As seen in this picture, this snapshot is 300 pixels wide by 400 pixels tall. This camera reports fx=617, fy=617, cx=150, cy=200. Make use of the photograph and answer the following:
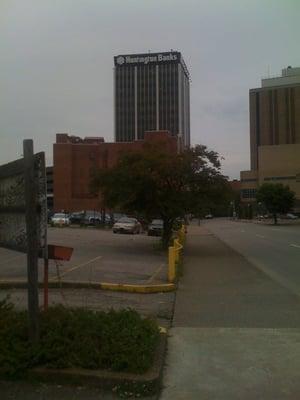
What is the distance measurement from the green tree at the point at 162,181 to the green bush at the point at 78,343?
1967 cm

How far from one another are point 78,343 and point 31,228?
4.35 feet

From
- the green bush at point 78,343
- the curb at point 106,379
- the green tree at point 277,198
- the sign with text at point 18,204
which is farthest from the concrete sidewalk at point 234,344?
the green tree at point 277,198

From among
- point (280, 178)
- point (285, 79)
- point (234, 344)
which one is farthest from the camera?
point (285, 79)

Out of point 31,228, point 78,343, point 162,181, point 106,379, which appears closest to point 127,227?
point 162,181

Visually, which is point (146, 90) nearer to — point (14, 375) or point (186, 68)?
point (186, 68)

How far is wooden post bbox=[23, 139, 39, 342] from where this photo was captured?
21.7 feet

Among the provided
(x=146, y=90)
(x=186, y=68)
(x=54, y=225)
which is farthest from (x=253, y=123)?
(x=54, y=225)

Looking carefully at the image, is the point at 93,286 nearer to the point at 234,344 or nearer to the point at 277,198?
the point at 234,344

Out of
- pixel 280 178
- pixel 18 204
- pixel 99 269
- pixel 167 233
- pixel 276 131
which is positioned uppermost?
pixel 276 131

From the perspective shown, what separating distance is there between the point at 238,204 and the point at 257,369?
16014 centimetres

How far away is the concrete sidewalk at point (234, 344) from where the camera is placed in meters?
5.97

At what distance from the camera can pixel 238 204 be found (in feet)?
542

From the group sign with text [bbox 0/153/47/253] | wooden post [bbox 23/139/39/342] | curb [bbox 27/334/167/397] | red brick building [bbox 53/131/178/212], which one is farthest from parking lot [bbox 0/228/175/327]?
red brick building [bbox 53/131/178/212]

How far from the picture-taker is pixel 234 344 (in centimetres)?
780
